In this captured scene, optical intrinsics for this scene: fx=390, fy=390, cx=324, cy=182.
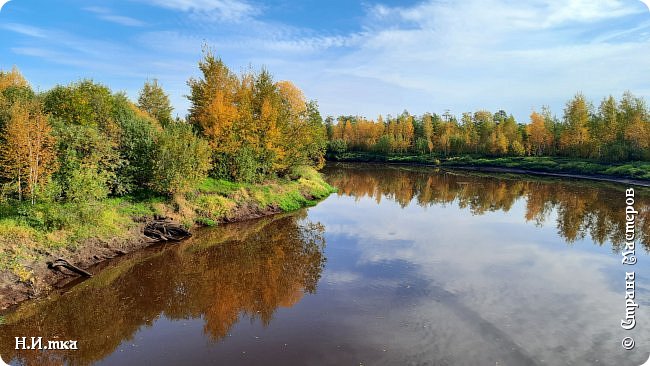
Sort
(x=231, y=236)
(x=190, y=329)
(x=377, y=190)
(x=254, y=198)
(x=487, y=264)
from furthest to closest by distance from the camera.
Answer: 1. (x=377, y=190)
2. (x=254, y=198)
3. (x=231, y=236)
4. (x=487, y=264)
5. (x=190, y=329)

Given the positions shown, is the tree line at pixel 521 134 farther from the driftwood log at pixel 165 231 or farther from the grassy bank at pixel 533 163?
the driftwood log at pixel 165 231

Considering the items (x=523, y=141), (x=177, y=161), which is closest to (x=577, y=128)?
(x=523, y=141)

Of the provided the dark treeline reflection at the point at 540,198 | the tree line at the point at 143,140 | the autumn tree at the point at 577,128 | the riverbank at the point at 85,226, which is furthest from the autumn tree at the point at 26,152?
the autumn tree at the point at 577,128

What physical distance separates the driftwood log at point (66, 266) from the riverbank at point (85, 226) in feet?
0.71

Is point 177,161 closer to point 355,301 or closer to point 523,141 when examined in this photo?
point 355,301

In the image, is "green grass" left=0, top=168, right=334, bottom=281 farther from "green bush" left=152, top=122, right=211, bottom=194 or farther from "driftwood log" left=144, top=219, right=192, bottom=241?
"green bush" left=152, top=122, right=211, bottom=194

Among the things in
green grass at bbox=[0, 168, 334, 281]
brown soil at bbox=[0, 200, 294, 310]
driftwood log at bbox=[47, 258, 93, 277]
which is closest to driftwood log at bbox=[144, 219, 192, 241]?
brown soil at bbox=[0, 200, 294, 310]

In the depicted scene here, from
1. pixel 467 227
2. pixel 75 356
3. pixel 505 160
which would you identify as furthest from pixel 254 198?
pixel 505 160

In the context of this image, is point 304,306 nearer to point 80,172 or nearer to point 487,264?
point 487,264

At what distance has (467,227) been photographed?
90.2 feet

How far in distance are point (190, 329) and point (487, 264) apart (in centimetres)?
1403

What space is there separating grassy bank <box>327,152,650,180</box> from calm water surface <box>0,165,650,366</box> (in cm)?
3358

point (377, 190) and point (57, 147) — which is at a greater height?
point (57, 147)

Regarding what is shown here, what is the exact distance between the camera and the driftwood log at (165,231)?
21.8m
